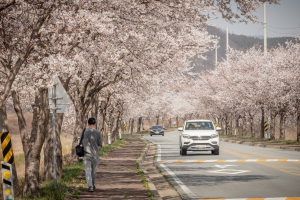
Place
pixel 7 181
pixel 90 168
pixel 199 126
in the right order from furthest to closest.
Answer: pixel 199 126
pixel 90 168
pixel 7 181

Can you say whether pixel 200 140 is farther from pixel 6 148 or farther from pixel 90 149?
pixel 6 148

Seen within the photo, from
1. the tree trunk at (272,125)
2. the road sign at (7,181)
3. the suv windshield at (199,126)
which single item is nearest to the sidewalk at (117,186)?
the road sign at (7,181)

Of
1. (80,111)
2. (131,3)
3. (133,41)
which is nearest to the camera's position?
(131,3)

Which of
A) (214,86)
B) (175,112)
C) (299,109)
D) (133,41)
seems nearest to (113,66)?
(133,41)

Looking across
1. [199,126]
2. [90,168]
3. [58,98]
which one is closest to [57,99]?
[58,98]

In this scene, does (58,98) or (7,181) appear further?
(58,98)

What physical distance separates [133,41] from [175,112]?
102123 mm

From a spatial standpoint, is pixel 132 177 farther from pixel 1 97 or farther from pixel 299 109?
pixel 299 109

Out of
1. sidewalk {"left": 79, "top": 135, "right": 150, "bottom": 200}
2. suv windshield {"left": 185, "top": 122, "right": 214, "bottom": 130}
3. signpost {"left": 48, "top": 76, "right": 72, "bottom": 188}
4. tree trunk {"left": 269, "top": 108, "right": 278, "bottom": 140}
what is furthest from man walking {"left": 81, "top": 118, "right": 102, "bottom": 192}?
tree trunk {"left": 269, "top": 108, "right": 278, "bottom": 140}

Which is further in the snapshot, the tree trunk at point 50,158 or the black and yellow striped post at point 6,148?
the tree trunk at point 50,158

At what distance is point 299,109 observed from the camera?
30.7 meters

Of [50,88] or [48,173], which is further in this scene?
[48,173]

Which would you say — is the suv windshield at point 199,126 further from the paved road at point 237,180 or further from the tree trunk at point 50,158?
the tree trunk at point 50,158

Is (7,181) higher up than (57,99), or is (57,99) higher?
(57,99)
